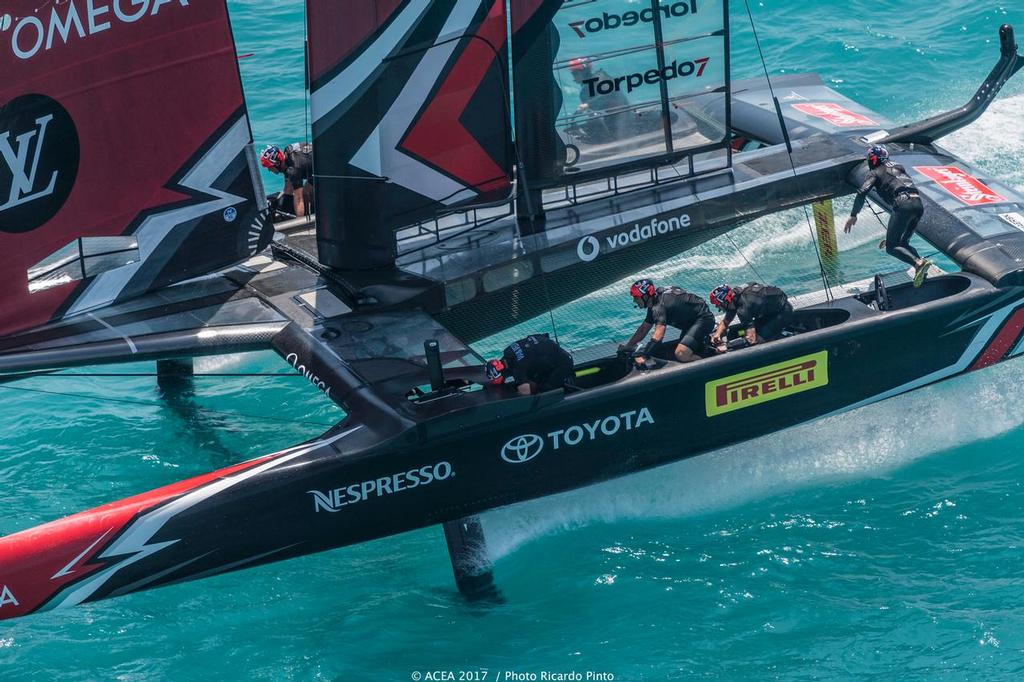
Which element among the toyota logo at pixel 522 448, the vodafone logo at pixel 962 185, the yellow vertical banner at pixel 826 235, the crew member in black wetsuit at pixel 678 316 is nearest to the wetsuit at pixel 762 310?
the crew member in black wetsuit at pixel 678 316

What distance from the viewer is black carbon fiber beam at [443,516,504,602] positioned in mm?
8188

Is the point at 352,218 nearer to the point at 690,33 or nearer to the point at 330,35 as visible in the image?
the point at 330,35

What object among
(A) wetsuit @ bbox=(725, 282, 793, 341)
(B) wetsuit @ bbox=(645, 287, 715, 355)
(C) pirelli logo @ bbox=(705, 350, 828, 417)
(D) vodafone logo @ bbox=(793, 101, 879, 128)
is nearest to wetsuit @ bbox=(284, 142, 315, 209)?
(B) wetsuit @ bbox=(645, 287, 715, 355)

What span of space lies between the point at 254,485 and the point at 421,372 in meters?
1.34

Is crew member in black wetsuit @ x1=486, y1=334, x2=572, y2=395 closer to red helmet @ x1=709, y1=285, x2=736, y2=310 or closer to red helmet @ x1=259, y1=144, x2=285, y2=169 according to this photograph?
red helmet @ x1=709, y1=285, x2=736, y2=310

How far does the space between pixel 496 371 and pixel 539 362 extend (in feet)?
1.00

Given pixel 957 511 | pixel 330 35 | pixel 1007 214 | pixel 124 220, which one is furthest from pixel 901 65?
pixel 124 220

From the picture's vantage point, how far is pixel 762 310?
877cm

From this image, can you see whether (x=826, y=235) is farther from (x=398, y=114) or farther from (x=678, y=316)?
(x=398, y=114)

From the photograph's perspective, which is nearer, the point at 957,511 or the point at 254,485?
the point at 254,485

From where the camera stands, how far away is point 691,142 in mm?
10219

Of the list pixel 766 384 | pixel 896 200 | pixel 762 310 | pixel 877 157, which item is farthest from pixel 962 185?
pixel 766 384

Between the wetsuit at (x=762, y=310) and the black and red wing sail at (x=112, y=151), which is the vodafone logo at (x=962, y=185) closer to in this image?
the wetsuit at (x=762, y=310)

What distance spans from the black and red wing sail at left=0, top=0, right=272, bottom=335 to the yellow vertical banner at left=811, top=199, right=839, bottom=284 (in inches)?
202
